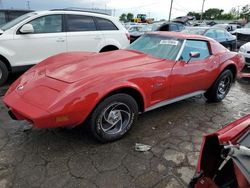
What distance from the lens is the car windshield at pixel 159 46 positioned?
387 centimetres

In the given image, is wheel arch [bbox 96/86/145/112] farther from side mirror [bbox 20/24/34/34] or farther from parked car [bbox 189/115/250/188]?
side mirror [bbox 20/24/34/34]

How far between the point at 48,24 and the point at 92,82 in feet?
12.2

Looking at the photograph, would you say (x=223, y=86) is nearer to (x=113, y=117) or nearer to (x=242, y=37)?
(x=113, y=117)

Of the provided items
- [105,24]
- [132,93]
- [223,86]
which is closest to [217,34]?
[105,24]

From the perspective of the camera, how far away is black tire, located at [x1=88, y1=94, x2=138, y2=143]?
2.88 m

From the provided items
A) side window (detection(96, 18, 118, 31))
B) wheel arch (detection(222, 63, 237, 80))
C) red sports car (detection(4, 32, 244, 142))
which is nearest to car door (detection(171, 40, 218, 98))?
red sports car (detection(4, 32, 244, 142))

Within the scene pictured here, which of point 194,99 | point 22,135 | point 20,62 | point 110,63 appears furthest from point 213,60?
point 20,62

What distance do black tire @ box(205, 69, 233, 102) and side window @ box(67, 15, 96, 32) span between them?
362cm

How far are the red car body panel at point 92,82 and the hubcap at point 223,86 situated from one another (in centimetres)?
46

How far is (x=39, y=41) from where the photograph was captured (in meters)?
5.58

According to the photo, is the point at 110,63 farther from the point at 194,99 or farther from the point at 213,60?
the point at 194,99

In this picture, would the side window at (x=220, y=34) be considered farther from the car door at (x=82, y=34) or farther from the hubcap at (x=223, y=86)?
the car door at (x=82, y=34)

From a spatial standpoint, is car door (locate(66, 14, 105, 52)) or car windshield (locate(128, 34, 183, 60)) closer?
car windshield (locate(128, 34, 183, 60))

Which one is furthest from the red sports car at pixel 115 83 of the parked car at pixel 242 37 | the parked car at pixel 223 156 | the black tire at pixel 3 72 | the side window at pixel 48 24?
the parked car at pixel 242 37
